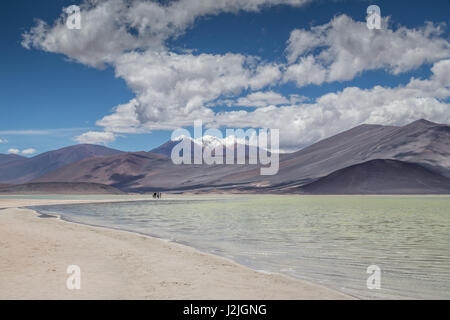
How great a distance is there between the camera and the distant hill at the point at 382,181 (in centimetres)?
17565

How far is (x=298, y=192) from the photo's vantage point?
7574 inches

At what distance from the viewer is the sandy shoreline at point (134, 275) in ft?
32.2

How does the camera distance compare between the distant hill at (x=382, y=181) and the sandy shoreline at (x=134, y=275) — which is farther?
the distant hill at (x=382, y=181)

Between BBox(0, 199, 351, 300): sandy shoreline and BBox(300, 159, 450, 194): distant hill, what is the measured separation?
174m

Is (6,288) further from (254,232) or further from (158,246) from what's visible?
(254,232)

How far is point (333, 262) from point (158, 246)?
26.1 feet

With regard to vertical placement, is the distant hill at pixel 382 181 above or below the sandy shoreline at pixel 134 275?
above

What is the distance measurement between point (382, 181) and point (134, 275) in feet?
619

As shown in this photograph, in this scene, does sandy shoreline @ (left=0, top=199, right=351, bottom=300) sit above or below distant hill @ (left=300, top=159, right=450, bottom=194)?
below

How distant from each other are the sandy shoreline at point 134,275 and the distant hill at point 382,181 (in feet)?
570

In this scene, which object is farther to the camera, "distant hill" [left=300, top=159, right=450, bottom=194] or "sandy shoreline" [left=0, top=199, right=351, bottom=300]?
"distant hill" [left=300, top=159, right=450, bottom=194]

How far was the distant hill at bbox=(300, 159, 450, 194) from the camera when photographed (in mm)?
175650
